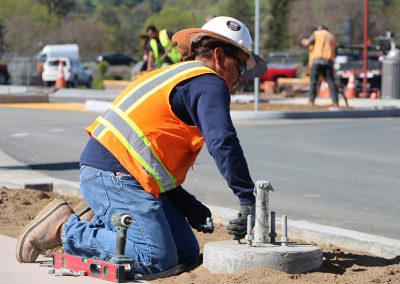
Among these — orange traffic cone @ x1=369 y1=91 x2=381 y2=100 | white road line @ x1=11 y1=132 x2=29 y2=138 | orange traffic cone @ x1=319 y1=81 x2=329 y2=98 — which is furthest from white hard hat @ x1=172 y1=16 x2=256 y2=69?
orange traffic cone @ x1=319 y1=81 x2=329 y2=98

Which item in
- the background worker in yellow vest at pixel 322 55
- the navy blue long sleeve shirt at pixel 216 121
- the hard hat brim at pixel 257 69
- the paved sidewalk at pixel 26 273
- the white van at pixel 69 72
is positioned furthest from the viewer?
the white van at pixel 69 72

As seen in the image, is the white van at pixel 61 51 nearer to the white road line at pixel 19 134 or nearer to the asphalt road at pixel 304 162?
the asphalt road at pixel 304 162

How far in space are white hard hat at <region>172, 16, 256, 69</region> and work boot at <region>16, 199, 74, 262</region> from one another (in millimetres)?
1256

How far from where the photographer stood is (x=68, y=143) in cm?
1666

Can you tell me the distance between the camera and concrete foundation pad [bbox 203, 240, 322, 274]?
6012 mm

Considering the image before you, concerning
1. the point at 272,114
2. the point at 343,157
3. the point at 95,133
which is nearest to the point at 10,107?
the point at 272,114

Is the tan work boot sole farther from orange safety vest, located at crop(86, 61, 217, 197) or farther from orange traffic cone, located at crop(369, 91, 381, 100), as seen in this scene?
orange traffic cone, located at crop(369, 91, 381, 100)

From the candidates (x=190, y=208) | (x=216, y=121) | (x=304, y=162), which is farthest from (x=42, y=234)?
(x=304, y=162)

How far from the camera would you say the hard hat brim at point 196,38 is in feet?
20.6

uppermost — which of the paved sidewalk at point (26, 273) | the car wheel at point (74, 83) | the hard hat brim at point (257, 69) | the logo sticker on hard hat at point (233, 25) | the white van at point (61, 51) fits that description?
the logo sticker on hard hat at point (233, 25)

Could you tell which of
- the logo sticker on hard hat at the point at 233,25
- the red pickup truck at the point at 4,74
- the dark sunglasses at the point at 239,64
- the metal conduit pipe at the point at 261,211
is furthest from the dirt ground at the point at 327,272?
the red pickup truck at the point at 4,74

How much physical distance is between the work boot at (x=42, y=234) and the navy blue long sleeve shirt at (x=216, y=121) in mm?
1051

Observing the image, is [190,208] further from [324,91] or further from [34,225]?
[324,91]

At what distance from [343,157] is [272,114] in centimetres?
702
